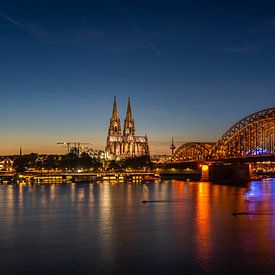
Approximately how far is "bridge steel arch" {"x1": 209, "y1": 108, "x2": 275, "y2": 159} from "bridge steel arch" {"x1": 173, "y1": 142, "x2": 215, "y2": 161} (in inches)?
1030

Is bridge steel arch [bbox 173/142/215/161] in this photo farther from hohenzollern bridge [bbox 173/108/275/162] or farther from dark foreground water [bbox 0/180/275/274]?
dark foreground water [bbox 0/180/275/274]

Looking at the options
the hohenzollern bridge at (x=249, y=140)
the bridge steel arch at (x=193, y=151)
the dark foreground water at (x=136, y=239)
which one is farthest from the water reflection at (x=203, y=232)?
the bridge steel arch at (x=193, y=151)

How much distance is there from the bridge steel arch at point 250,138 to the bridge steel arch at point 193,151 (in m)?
26.2

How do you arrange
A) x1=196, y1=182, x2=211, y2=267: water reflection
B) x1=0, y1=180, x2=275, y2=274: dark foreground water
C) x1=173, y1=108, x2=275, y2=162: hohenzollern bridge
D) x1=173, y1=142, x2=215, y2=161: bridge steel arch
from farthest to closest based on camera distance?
x1=173, y1=142, x2=215, y2=161: bridge steel arch, x1=173, y1=108, x2=275, y2=162: hohenzollern bridge, x1=196, y1=182, x2=211, y2=267: water reflection, x1=0, y1=180, x2=275, y2=274: dark foreground water

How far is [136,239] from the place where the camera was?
40.3m

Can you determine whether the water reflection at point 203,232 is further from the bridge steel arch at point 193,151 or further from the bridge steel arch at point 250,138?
the bridge steel arch at point 193,151

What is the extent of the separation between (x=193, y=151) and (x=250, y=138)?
206ft

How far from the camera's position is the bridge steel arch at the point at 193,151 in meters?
160

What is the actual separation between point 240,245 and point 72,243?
42.8 ft

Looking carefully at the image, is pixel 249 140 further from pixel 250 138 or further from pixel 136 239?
pixel 136 239

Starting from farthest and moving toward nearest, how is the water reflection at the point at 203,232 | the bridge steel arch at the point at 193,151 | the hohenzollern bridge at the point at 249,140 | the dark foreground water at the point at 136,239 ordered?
the bridge steel arch at the point at 193,151, the hohenzollern bridge at the point at 249,140, the water reflection at the point at 203,232, the dark foreground water at the point at 136,239

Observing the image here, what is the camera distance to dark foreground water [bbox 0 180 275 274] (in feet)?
103

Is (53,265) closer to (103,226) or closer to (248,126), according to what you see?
(103,226)

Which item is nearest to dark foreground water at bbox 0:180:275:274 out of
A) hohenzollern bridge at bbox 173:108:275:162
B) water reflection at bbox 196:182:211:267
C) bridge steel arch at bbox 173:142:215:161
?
water reflection at bbox 196:182:211:267
